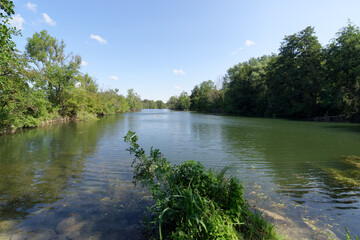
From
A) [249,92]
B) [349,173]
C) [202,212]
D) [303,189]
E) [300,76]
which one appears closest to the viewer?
[202,212]

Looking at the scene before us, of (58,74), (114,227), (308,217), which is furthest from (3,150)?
(58,74)

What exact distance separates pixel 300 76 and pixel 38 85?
46.5m

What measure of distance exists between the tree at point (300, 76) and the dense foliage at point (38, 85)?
145 feet

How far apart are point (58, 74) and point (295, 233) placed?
122 feet

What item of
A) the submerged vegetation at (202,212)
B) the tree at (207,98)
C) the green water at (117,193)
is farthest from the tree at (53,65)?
the tree at (207,98)

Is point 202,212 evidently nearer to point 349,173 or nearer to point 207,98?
point 349,173

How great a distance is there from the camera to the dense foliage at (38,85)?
1143cm

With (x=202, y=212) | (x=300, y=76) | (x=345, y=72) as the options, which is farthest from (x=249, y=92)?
(x=202, y=212)

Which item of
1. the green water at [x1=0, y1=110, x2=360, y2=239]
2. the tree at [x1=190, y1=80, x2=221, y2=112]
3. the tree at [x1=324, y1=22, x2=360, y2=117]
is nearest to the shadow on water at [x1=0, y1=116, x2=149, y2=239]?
the green water at [x1=0, y1=110, x2=360, y2=239]

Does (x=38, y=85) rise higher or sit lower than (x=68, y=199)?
higher

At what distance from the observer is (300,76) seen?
39.2 m

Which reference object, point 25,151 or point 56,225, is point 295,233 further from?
point 25,151

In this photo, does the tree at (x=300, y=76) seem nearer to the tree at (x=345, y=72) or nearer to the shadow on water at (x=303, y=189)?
the tree at (x=345, y=72)

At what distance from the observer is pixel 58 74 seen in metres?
31.2
